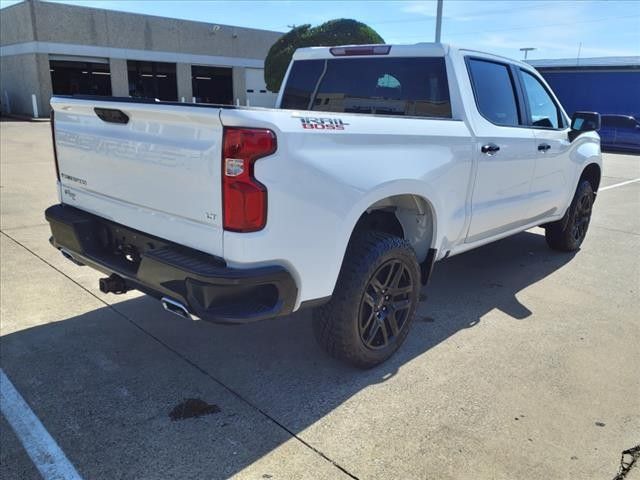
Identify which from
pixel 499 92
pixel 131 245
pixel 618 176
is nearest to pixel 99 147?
pixel 131 245

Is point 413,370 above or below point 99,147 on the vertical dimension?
below

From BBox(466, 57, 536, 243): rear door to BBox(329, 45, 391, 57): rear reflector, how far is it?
64 centimetres

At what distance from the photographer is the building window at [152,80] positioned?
33.1 metres

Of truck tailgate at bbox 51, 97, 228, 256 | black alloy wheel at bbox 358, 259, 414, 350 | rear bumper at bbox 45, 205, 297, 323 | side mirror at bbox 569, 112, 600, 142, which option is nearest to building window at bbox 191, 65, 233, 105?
side mirror at bbox 569, 112, 600, 142

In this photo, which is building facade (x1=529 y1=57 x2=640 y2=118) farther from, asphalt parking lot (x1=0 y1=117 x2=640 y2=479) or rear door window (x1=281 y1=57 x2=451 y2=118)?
rear door window (x1=281 y1=57 x2=451 y2=118)

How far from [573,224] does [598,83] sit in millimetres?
23425

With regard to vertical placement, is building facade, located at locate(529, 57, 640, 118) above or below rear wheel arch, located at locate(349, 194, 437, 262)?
above

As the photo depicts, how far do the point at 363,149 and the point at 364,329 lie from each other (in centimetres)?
110

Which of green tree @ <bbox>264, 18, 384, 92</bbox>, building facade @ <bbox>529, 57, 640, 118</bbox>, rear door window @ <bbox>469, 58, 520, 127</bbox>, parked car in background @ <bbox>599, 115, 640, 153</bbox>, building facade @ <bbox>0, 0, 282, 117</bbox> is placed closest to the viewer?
rear door window @ <bbox>469, 58, 520, 127</bbox>

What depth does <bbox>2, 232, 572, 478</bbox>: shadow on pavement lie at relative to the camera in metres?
2.64

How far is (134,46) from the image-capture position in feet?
101

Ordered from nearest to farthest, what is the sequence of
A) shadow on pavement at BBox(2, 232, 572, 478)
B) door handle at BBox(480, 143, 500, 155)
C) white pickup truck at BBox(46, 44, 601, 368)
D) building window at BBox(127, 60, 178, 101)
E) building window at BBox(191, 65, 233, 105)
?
white pickup truck at BBox(46, 44, 601, 368) < shadow on pavement at BBox(2, 232, 572, 478) < door handle at BBox(480, 143, 500, 155) < building window at BBox(127, 60, 178, 101) < building window at BBox(191, 65, 233, 105)

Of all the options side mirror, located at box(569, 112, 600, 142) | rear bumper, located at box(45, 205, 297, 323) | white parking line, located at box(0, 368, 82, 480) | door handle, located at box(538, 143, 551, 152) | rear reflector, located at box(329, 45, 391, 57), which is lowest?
white parking line, located at box(0, 368, 82, 480)

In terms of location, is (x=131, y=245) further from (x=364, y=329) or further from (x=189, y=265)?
(x=364, y=329)
